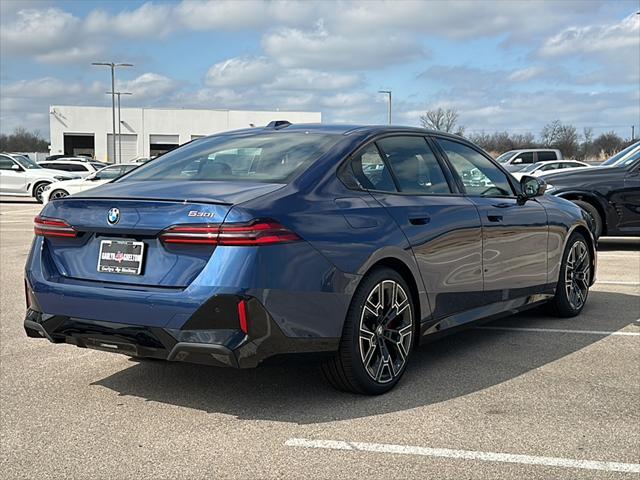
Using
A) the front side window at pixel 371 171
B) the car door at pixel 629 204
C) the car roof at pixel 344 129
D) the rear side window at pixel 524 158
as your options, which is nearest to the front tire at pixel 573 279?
the car roof at pixel 344 129

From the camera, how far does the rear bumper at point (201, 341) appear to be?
3.87 m

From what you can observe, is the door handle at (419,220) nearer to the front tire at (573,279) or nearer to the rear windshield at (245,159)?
the rear windshield at (245,159)

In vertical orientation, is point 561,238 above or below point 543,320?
above

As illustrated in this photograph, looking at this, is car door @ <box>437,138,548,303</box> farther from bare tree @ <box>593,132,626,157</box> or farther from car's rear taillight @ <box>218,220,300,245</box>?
bare tree @ <box>593,132,626,157</box>

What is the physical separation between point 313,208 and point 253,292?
0.64 meters

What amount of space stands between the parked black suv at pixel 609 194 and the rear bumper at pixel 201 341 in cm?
848

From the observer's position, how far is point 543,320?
686cm

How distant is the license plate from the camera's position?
405 centimetres

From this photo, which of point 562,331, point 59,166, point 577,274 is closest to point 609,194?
point 577,274

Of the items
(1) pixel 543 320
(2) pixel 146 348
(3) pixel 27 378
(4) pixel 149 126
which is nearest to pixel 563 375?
(1) pixel 543 320

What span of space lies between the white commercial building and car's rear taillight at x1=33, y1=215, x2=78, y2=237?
70447mm

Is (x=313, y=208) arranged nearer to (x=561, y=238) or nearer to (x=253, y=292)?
(x=253, y=292)

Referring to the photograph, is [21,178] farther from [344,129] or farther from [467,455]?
[467,455]

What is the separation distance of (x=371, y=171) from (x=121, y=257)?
1.64 meters
